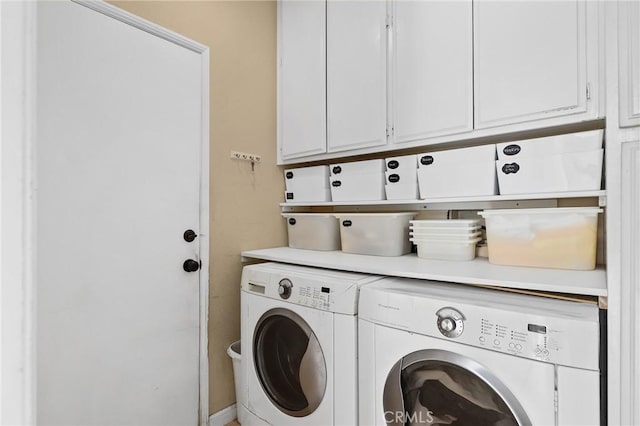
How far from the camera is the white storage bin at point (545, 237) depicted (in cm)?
133

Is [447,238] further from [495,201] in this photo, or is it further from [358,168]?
[358,168]

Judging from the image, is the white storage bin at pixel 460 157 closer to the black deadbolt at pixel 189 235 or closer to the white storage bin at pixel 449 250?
the white storage bin at pixel 449 250

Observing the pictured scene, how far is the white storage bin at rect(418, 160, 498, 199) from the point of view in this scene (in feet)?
5.14

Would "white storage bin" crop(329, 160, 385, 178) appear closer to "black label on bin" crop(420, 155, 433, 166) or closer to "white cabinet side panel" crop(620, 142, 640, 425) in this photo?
"black label on bin" crop(420, 155, 433, 166)

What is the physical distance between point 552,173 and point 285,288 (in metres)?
1.28

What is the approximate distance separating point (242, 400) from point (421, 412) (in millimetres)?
1047

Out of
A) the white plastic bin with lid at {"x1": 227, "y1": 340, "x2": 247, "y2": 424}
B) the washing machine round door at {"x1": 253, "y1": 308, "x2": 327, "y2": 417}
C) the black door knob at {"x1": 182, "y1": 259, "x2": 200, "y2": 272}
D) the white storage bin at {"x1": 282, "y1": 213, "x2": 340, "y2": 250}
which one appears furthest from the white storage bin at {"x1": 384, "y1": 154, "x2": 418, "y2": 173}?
the white plastic bin with lid at {"x1": 227, "y1": 340, "x2": 247, "y2": 424}

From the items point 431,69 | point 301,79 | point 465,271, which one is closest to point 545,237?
point 465,271

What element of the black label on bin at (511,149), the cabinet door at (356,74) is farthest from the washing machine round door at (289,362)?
the black label on bin at (511,149)

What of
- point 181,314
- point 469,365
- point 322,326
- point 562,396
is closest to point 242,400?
point 181,314

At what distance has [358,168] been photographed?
2.02 metres

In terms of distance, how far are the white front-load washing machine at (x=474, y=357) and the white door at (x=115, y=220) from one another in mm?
1031

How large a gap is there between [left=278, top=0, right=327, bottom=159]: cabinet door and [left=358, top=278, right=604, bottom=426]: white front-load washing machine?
44.5 inches

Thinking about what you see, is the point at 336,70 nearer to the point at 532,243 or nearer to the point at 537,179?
the point at 537,179
